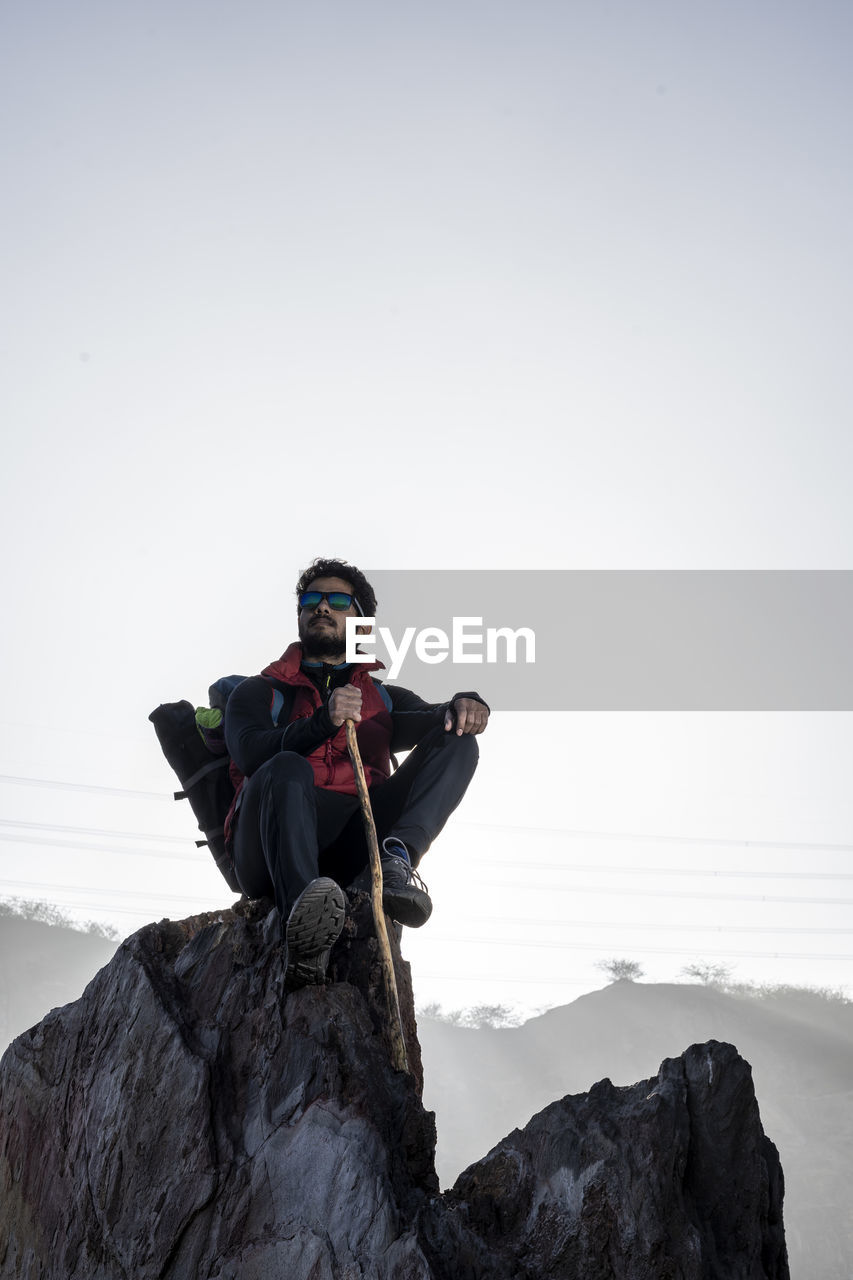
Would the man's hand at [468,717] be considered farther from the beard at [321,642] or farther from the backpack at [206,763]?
the backpack at [206,763]

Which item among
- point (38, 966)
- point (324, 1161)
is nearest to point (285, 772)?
point (324, 1161)

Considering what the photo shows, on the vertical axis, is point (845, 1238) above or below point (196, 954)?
below

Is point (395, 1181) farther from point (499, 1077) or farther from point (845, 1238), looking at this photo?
point (499, 1077)

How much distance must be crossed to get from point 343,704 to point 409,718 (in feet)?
4.24

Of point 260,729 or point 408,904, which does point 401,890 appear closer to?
point 408,904

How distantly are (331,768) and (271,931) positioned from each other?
1.00 meters

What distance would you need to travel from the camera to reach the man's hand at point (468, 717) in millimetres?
5383

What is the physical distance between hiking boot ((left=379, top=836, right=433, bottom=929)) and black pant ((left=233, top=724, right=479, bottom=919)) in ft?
0.30

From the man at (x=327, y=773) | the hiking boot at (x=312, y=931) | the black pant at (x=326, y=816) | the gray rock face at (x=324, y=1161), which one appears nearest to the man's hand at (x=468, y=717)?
the man at (x=327, y=773)

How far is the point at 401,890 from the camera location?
15.6 feet

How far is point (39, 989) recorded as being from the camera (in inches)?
2633

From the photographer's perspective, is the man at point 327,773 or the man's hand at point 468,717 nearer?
the man at point 327,773

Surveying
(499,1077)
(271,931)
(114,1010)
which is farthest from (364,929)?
(499,1077)

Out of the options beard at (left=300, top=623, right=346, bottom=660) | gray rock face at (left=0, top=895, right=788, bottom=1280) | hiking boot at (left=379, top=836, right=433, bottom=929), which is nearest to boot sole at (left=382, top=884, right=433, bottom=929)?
hiking boot at (left=379, top=836, right=433, bottom=929)
